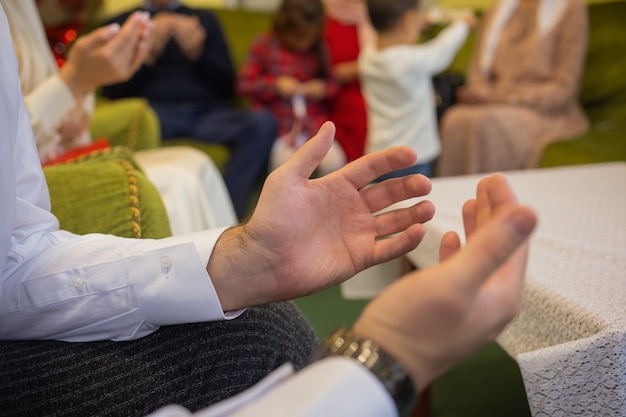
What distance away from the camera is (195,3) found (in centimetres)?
336

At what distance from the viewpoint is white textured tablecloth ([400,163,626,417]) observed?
2.22ft

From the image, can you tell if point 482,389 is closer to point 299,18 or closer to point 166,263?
point 166,263

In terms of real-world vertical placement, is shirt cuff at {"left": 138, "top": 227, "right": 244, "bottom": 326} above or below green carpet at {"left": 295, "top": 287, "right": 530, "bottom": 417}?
above

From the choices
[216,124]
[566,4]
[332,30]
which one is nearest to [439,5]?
[332,30]

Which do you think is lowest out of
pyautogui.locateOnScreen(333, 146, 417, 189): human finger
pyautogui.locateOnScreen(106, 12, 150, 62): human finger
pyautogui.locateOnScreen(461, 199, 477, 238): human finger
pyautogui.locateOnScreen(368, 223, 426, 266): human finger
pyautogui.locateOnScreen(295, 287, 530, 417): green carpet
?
pyautogui.locateOnScreen(295, 287, 530, 417): green carpet

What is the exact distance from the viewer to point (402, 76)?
85.3 inches

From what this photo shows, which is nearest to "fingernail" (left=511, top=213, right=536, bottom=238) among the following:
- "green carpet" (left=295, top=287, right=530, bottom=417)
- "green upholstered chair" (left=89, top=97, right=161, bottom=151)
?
"green carpet" (left=295, top=287, right=530, bottom=417)

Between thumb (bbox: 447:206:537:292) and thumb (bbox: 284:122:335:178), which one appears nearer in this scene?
thumb (bbox: 447:206:537:292)

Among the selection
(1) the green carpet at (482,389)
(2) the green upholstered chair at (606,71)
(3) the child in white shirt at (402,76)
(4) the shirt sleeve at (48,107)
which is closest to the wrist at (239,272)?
(4) the shirt sleeve at (48,107)

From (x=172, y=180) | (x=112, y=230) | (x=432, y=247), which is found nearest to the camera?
(x=112, y=230)

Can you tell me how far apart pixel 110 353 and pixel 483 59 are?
8.02ft

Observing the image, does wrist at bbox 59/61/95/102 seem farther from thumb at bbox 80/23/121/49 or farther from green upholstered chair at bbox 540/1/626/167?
green upholstered chair at bbox 540/1/626/167

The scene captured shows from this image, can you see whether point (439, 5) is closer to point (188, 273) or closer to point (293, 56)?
point (293, 56)

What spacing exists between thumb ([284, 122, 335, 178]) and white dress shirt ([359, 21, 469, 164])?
156cm
